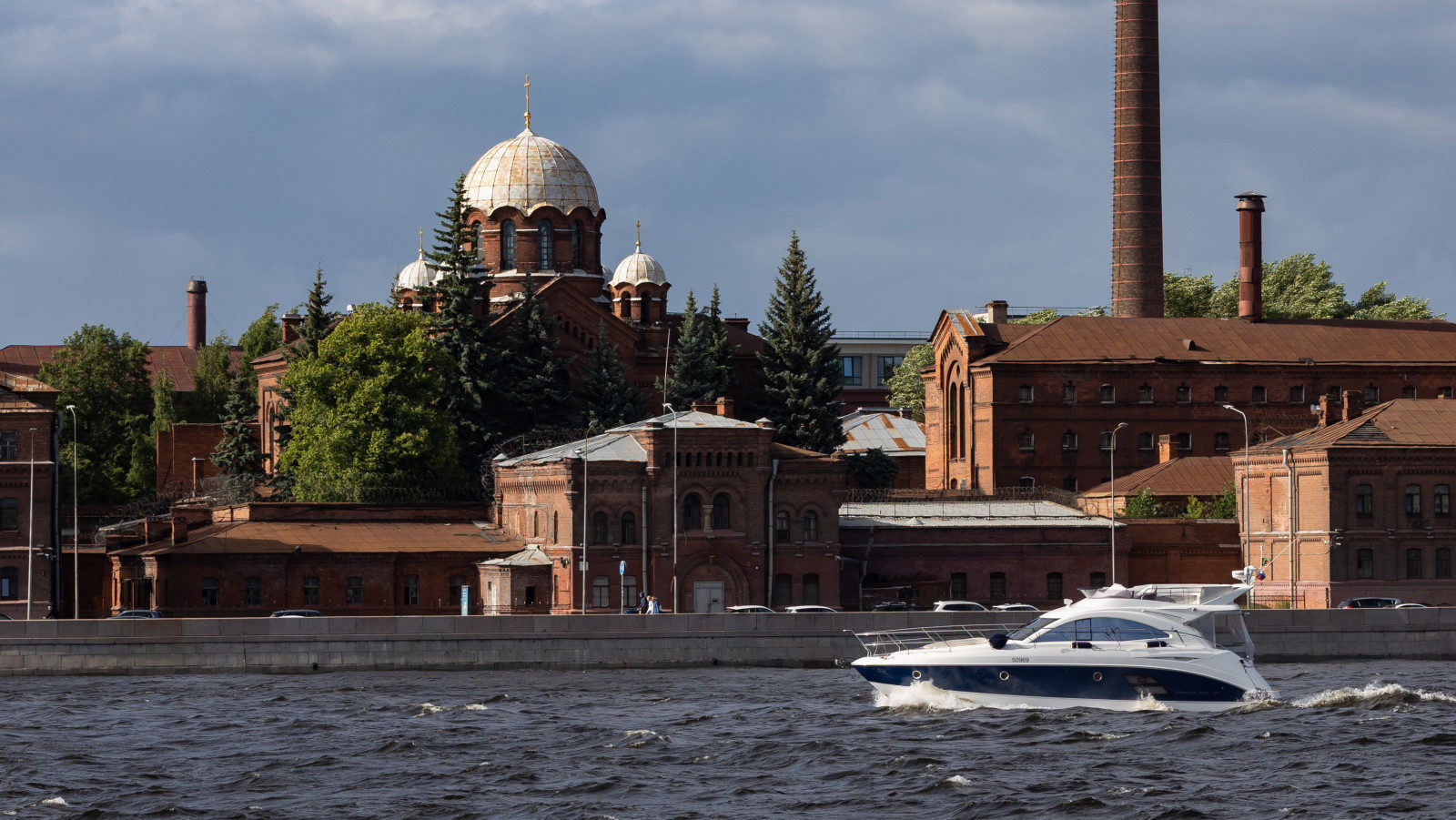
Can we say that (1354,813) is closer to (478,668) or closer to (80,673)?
(478,668)

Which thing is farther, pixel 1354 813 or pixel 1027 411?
pixel 1027 411

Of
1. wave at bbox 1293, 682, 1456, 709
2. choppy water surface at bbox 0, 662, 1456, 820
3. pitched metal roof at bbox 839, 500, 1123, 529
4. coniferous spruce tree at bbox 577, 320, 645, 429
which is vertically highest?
coniferous spruce tree at bbox 577, 320, 645, 429

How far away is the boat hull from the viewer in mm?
48094

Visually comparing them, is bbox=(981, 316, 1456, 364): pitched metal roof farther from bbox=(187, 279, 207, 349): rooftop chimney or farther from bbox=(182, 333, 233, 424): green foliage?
bbox=(187, 279, 207, 349): rooftop chimney

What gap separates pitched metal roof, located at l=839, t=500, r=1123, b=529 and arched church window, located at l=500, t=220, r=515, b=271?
22460mm

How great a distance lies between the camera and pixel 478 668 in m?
61.8

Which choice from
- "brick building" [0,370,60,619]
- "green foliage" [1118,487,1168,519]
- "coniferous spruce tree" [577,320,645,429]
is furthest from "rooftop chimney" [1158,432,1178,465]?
"brick building" [0,370,60,619]

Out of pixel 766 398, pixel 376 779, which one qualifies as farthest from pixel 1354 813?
pixel 766 398

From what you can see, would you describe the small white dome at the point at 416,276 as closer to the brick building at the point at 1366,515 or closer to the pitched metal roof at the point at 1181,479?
the pitched metal roof at the point at 1181,479

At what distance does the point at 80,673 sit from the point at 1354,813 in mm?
34967

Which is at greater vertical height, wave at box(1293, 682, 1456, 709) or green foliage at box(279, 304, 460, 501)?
green foliage at box(279, 304, 460, 501)

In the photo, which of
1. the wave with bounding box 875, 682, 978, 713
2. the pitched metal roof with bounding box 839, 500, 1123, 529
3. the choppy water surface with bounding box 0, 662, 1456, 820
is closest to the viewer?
the choppy water surface with bounding box 0, 662, 1456, 820

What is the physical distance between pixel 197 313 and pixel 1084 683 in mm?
110388

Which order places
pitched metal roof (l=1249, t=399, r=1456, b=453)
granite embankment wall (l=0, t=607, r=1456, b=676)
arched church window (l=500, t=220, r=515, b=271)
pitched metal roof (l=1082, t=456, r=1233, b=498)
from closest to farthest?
1. granite embankment wall (l=0, t=607, r=1456, b=676)
2. pitched metal roof (l=1249, t=399, r=1456, b=453)
3. pitched metal roof (l=1082, t=456, r=1233, b=498)
4. arched church window (l=500, t=220, r=515, b=271)
